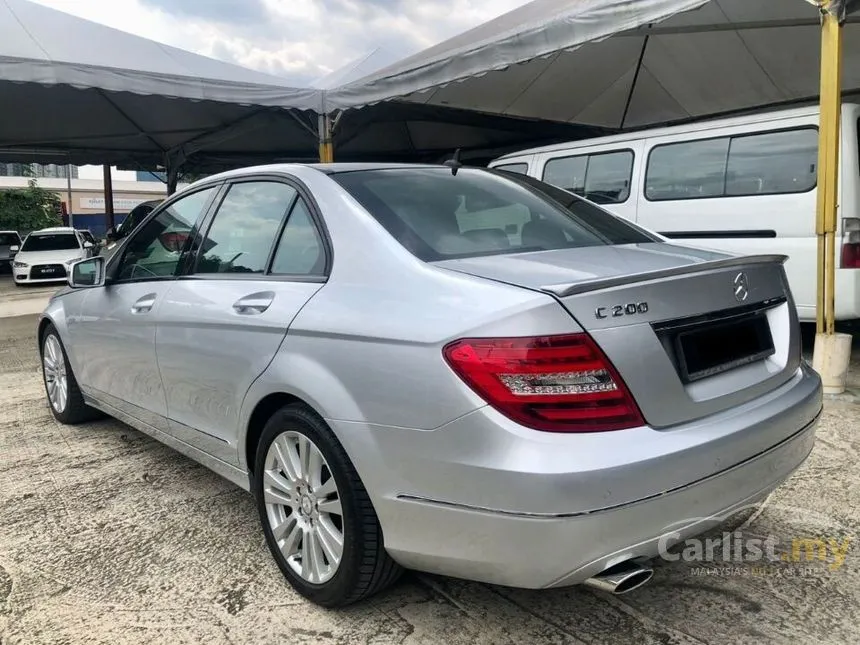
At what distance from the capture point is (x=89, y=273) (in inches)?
145

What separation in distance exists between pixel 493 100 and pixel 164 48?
15.3 ft

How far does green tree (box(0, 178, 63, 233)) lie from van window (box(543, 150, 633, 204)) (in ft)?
110

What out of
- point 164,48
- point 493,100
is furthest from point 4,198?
point 493,100

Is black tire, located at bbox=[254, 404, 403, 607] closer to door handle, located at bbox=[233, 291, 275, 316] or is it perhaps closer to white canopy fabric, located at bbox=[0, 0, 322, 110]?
door handle, located at bbox=[233, 291, 275, 316]

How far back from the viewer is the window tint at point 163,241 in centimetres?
316

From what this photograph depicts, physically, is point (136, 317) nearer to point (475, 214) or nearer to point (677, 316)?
point (475, 214)

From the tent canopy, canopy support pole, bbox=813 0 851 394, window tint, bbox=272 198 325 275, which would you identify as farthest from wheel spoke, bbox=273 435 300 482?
the tent canopy

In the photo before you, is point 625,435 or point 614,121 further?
point 614,121

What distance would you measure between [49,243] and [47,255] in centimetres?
71

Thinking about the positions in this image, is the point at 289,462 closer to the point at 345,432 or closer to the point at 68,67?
the point at 345,432

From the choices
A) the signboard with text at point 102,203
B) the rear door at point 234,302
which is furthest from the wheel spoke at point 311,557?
the signboard with text at point 102,203

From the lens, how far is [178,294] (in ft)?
9.62

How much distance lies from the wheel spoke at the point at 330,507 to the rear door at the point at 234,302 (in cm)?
50

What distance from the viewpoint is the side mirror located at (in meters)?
3.63
